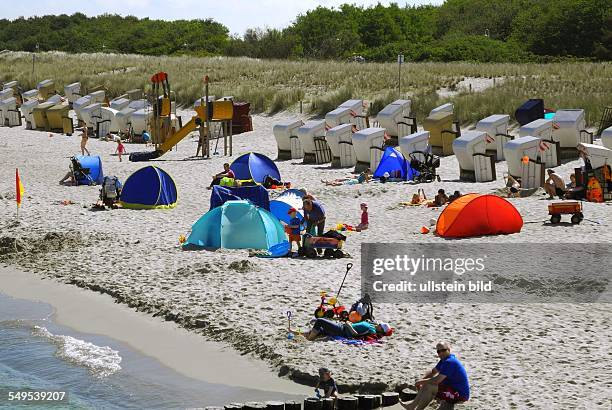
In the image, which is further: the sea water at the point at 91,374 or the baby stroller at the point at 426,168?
the baby stroller at the point at 426,168

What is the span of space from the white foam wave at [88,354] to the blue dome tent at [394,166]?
10766 millimetres

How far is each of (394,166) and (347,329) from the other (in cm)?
1116

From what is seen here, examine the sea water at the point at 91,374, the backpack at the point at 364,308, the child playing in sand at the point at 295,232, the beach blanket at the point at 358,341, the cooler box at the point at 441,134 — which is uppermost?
the cooler box at the point at 441,134

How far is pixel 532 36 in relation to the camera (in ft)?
195

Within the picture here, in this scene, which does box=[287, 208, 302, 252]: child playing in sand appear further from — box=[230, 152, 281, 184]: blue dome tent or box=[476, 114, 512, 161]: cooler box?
box=[476, 114, 512, 161]: cooler box

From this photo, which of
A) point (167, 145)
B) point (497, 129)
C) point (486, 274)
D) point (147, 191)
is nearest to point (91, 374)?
point (486, 274)

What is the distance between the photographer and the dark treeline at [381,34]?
55.5 meters

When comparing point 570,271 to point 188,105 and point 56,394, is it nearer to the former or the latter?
point 56,394

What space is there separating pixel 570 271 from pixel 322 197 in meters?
8.16

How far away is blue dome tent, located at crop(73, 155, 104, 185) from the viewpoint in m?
25.0

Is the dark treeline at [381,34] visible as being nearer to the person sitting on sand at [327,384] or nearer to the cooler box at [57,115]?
the cooler box at [57,115]

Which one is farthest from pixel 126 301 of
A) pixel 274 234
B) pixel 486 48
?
pixel 486 48

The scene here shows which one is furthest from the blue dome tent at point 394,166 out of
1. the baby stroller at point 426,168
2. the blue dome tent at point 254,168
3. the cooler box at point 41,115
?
the cooler box at point 41,115

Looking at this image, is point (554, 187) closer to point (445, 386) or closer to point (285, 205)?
point (285, 205)
